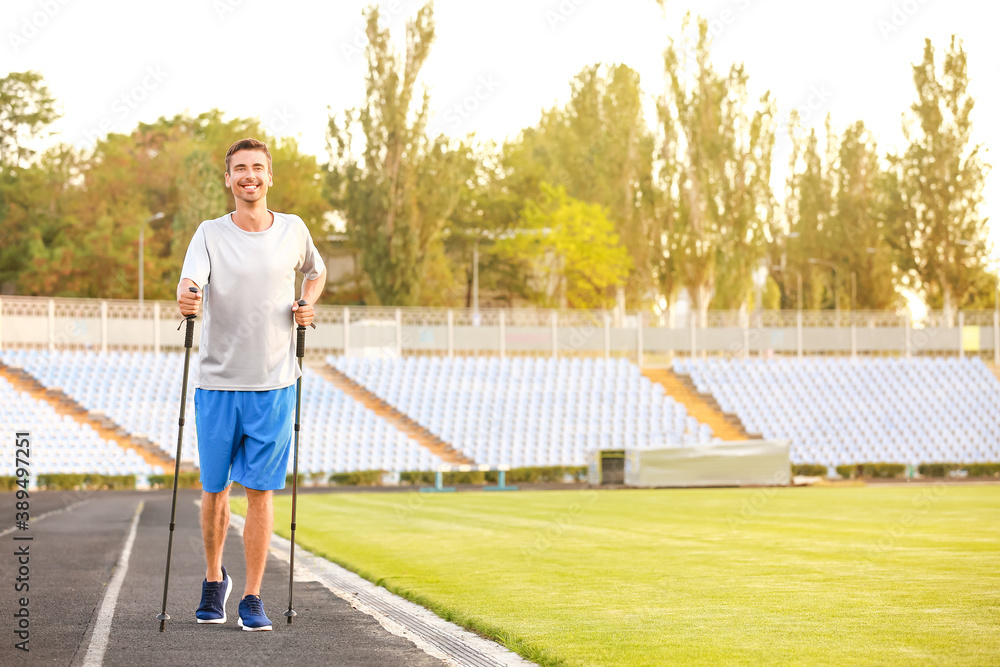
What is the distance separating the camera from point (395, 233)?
52781 mm

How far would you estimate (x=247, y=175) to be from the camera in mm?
6973

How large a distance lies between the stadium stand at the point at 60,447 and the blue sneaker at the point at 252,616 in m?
31.9

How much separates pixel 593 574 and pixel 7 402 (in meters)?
31.6

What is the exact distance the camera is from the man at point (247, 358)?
6.85 meters

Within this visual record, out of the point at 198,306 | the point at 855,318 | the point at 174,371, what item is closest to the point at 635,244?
the point at 855,318

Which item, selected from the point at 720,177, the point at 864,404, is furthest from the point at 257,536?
the point at 720,177

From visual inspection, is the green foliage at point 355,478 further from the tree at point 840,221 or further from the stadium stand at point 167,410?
the tree at point 840,221

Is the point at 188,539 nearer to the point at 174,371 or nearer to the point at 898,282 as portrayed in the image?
the point at 174,371

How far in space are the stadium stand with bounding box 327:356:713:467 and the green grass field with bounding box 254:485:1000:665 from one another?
18.4 metres

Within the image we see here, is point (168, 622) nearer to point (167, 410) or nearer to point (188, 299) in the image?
point (188, 299)

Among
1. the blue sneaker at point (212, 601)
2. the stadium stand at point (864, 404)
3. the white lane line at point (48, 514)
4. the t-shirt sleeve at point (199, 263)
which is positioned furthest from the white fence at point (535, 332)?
the t-shirt sleeve at point (199, 263)

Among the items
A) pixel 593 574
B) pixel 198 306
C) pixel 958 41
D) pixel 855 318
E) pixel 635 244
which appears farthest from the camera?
pixel 635 244

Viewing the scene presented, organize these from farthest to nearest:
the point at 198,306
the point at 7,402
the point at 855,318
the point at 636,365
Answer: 1. the point at 855,318
2. the point at 636,365
3. the point at 7,402
4. the point at 198,306

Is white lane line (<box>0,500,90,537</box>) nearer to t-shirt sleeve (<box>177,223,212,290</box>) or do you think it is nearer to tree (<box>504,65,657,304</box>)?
t-shirt sleeve (<box>177,223,212,290</box>)
